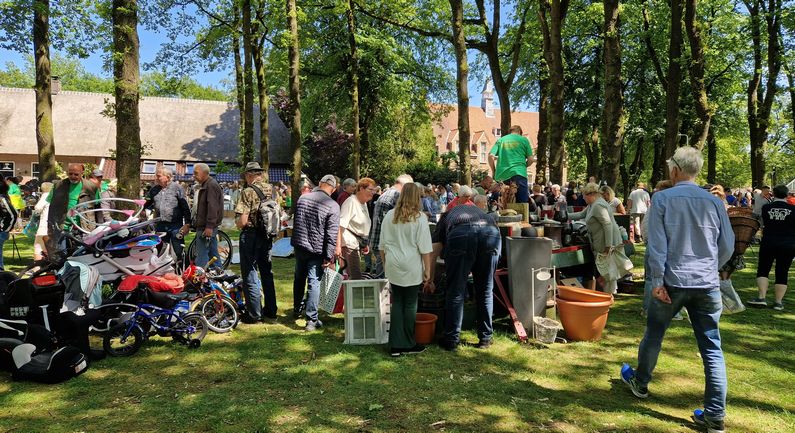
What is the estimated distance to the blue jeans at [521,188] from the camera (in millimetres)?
8648

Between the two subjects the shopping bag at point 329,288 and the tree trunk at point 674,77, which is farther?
the tree trunk at point 674,77

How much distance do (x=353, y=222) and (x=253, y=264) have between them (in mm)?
1544

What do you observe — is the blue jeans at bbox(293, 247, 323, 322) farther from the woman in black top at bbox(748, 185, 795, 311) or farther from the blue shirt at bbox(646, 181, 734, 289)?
the woman in black top at bbox(748, 185, 795, 311)

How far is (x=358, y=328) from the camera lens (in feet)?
19.6

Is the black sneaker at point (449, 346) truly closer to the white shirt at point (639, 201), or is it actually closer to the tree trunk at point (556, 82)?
the tree trunk at point (556, 82)

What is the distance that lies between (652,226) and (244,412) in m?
3.48

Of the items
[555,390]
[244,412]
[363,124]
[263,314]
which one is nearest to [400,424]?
[244,412]

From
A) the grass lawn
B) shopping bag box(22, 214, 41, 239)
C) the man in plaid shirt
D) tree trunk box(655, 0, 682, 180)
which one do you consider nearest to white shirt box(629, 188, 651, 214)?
tree trunk box(655, 0, 682, 180)

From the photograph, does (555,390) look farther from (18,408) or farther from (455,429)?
(18,408)

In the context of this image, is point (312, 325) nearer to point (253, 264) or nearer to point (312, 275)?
point (312, 275)

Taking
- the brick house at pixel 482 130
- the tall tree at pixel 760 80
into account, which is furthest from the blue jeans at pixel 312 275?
the brick house at pixel 482 130

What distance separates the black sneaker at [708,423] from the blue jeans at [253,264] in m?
4.88

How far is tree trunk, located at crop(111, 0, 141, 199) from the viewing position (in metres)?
7.77

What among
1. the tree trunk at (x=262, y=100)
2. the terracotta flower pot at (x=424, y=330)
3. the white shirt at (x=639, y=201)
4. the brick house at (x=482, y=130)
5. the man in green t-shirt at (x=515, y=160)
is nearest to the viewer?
the terracotta flower pot at (x=424, y=330)
